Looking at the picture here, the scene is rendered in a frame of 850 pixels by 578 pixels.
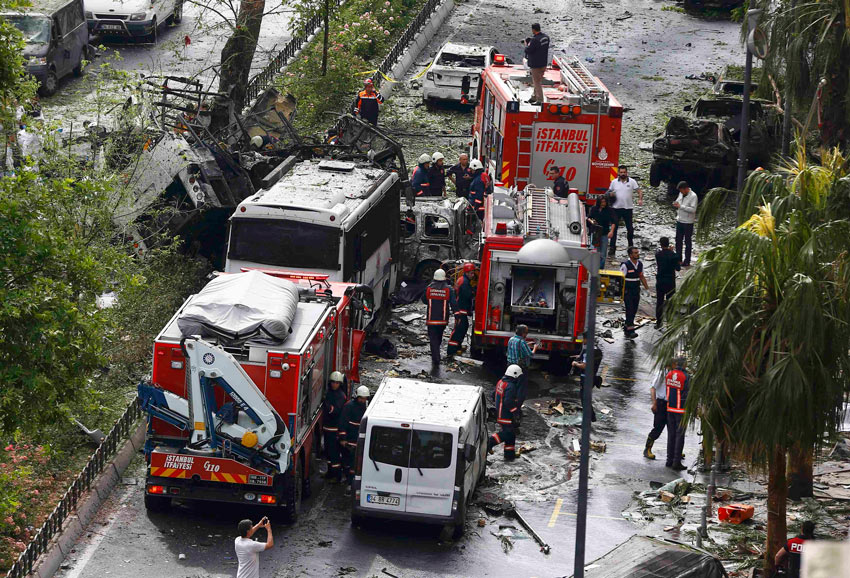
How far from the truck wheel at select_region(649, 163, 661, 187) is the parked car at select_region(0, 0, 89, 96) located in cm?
1375

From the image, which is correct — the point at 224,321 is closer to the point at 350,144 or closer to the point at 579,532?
the point at 579,532

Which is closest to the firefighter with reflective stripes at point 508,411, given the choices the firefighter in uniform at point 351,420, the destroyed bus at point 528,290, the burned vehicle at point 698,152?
the firefighter in uniform at point 351,420

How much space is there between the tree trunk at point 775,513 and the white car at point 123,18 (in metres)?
25.5

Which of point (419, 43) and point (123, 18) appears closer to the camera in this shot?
point (123, 18)

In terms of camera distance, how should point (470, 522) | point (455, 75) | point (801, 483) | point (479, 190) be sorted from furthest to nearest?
point (455, 75) → point (479, 190) → point (470, 522) → point (801, 483)

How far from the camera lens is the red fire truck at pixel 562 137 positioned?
942 inches

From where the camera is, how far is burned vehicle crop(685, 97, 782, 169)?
28.0 metres

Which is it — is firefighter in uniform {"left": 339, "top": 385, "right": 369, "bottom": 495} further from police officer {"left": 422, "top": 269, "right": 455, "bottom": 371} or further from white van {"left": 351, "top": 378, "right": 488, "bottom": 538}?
police officer {"left": 422, "top": 269, "right": 455, "bottom": 371}

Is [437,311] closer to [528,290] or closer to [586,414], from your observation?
[528,290]

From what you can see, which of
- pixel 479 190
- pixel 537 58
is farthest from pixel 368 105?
pixel 537 58

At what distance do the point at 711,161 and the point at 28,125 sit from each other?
16804 millimetres

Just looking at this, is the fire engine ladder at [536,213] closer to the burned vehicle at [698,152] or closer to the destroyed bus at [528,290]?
the destroyed bus at [528,290]

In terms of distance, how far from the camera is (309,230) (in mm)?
19250

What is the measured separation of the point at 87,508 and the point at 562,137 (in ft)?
41.0
